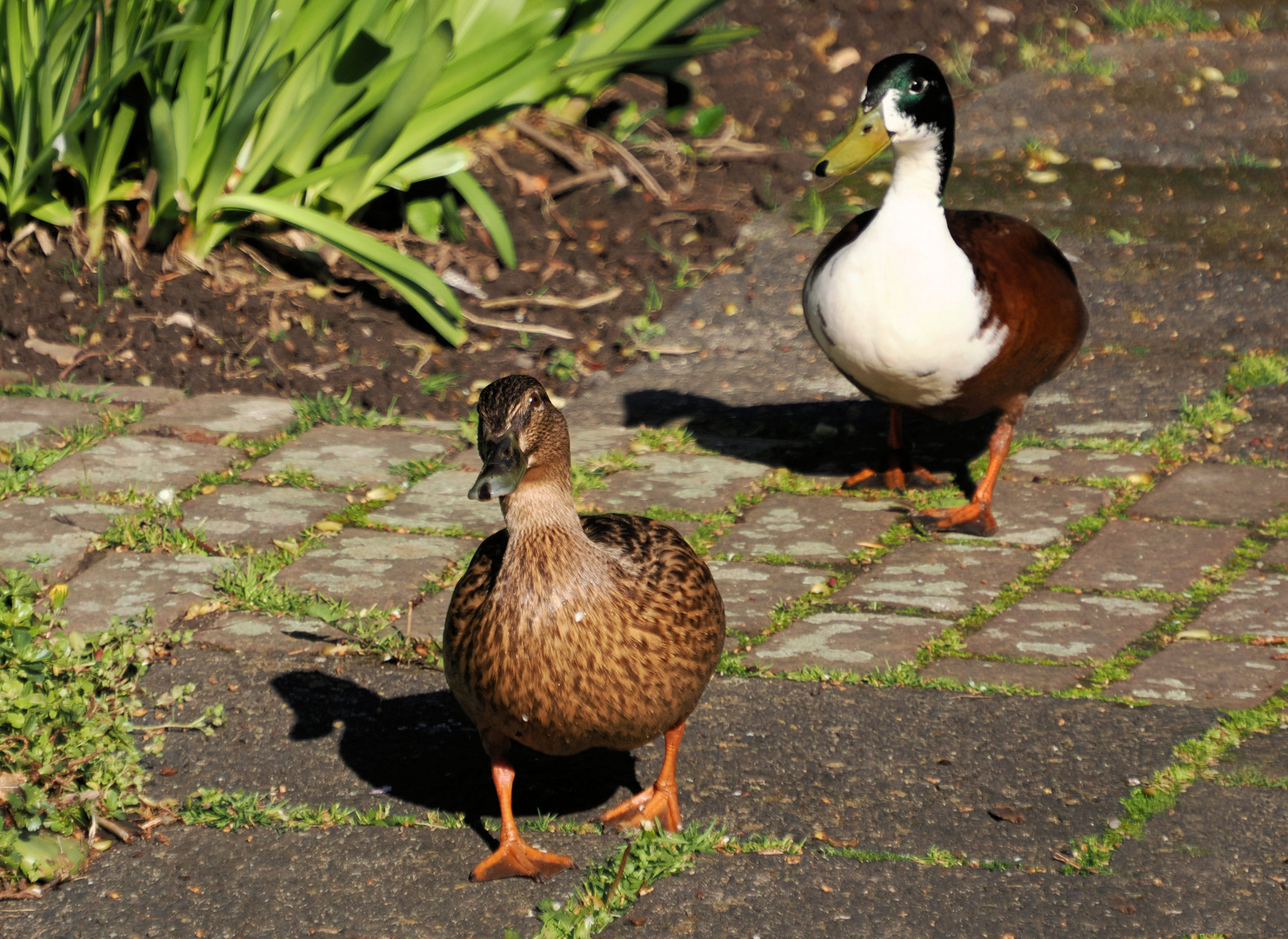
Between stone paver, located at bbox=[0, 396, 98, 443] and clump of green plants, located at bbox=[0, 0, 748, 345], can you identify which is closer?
stone paver, located at bbox=[0, 396, 98, 443]

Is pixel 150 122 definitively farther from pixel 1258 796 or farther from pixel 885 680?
pixel 1258 796

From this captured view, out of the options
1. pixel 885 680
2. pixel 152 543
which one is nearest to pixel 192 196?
pixel 152 543

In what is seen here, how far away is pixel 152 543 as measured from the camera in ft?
14.6

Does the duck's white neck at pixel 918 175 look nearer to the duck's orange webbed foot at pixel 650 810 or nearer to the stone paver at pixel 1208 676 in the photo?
the stone paver at pixel 1208 676

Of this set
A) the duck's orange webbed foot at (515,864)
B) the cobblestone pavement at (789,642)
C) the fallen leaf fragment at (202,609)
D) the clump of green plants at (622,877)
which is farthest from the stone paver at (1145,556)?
the fallen leaf fragment at (202,609)

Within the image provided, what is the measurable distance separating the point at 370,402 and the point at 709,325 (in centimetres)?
161

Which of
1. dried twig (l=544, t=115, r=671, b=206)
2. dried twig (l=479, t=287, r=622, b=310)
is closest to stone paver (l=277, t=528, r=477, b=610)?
dried twig (l=479, t=287, r=622, b=310)

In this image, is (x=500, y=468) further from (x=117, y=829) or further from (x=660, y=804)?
(x=117, y=829)

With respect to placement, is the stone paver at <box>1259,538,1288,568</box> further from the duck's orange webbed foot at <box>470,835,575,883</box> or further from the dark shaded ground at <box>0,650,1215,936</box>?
the duck's orange webbed foot at <box>470,835,575,883</box>

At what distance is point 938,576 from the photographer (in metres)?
4.36

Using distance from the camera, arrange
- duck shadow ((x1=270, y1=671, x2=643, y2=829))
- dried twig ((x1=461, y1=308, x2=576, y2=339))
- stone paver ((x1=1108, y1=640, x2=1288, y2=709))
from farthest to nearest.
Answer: dried twig ((x1=461, y1=308, x2=576, y2=339)) < stone paver ((x1=1108, y1=640, x2=1288, y2=709)) < duck shadow ((x1=270, y1=671, x2=643, y2=829))

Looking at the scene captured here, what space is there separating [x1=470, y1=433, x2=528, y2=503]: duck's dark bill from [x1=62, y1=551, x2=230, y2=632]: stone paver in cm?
166

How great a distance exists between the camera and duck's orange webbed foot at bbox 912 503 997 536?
4625mm

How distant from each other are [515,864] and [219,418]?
116 inches
